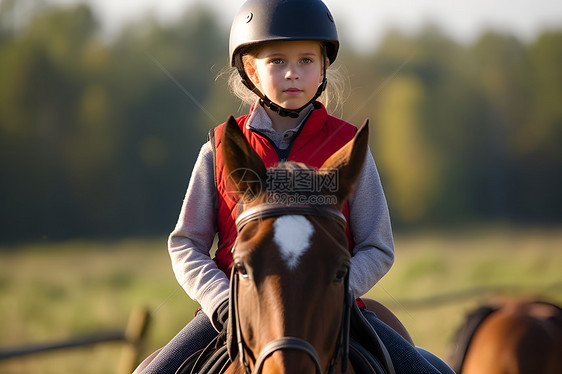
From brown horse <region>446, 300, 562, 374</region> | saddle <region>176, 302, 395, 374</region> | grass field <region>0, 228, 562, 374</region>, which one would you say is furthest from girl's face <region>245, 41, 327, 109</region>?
grass field <region>0, 228, 562, 374</region>

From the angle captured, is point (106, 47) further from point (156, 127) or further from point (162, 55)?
point (156, 127)

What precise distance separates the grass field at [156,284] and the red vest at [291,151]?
4372 millimetres

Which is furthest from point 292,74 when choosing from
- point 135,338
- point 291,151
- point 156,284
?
point 156,284

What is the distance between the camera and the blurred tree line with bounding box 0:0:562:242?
33219 mm

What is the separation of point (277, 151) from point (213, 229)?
47 cm

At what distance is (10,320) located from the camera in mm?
15672

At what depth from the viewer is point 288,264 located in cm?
222

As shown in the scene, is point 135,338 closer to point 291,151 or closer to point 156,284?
point 291,151

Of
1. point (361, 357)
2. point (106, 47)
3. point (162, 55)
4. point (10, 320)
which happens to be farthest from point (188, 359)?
point (106, 47)

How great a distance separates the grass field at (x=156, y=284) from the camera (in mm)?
11927

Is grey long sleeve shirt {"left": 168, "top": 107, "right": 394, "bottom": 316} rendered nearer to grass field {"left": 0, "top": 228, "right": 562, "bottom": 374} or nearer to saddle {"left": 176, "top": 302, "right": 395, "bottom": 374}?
saddle {"left": 176, "top": 302, "right": 395, "bottom": 374}

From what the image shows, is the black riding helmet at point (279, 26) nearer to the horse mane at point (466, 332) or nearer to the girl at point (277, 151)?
the girl at point (277, 151)

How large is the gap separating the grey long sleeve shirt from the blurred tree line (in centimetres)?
2400

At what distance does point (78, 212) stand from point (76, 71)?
8275 millimetres
